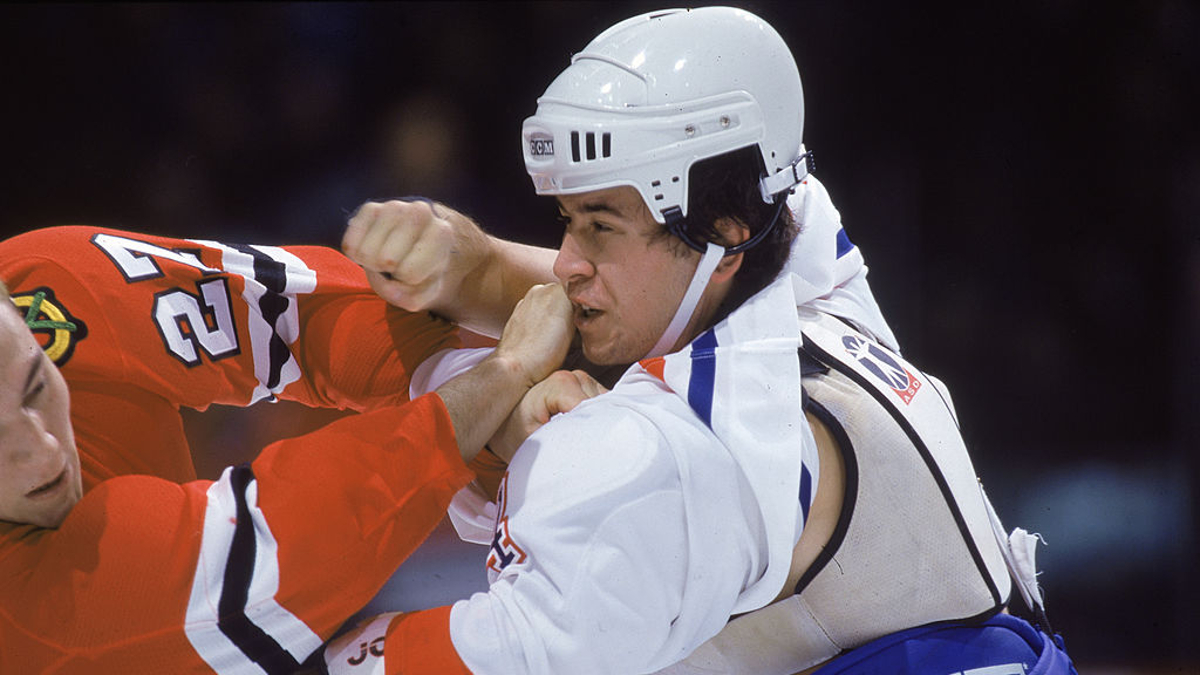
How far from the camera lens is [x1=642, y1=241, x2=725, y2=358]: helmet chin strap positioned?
5.55 feet

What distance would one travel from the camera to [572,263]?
67.6 inches

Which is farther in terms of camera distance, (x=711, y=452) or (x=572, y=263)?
(x=572, y=263)

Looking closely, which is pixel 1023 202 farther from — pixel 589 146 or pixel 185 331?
pixel 185 331

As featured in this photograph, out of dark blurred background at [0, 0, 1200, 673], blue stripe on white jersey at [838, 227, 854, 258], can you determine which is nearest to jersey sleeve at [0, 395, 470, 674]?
blue stripe on white jersey at [838, 227, 854, 258]

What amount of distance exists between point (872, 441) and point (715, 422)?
0.26 metres

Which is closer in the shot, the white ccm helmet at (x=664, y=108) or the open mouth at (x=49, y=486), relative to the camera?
the open mouth at (x=49, y=486)

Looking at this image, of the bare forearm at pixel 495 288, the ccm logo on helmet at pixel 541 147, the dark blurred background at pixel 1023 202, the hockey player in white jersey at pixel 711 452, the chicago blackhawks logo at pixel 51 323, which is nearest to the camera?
the hockey player in white jersey at pixel 711 452

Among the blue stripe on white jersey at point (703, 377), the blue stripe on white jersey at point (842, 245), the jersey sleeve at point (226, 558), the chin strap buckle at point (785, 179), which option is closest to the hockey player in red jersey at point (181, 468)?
the jersey sleeve at point (226, 558)

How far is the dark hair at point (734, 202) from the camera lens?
164 centimetres

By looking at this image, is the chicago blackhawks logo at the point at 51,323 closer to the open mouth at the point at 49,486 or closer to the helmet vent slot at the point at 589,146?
the open mouth at the point at 49,486

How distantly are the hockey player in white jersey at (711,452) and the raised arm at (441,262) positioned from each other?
0.50 feet

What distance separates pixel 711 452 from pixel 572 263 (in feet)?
1.45

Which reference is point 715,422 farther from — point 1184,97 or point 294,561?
point 1184,97

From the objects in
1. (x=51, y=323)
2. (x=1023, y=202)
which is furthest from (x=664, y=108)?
(x=1023, y=202)
